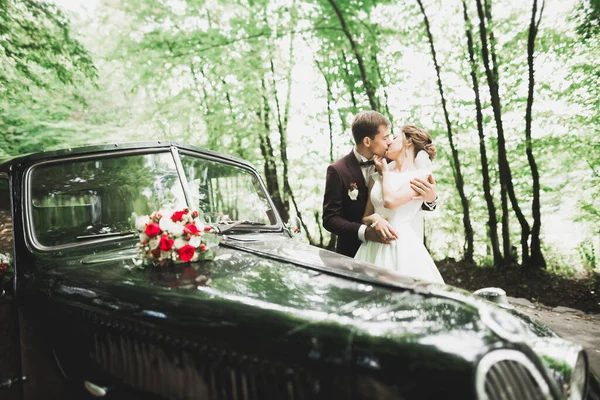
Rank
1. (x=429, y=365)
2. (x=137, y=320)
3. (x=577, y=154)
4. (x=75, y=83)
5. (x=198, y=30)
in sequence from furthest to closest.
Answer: (x=198, y=30) → (x=75, y=83) → (x=577, y=154) → (x=137, y=320) → (x=429, y=365)

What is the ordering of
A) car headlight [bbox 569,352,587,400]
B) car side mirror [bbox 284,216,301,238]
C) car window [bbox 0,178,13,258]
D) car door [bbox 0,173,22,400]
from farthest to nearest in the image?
car side mirror [bbox 284,216,301,238] < car window [bbox 0,178,13,258] < car door [bbox 0,173,22,400] < car headlight [bbox 569,352,587,400]

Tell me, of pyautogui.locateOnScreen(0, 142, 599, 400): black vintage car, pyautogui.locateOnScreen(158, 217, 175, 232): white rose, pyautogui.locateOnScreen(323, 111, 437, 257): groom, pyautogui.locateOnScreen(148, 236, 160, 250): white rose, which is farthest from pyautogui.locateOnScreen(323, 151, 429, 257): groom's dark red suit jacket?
pyautogui.locateOnScreen(148, 236, 160, 250): white rose

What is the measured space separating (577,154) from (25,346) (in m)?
8.63

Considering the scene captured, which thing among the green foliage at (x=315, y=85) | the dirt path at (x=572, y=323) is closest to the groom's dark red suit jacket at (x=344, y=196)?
the dirt path at (x=572, y=323)

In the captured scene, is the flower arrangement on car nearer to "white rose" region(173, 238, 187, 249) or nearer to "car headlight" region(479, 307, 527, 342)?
"white rose" region(173, 238, 187, 249)

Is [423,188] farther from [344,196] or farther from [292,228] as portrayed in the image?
Answer: [292,228]

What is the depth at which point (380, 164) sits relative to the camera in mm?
3043

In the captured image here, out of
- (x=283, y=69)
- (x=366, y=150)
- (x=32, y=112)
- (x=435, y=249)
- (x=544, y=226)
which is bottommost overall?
(x=435, y=249)

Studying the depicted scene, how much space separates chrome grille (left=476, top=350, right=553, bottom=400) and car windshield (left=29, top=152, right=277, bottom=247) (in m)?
1.76

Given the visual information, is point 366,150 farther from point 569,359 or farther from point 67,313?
point 67,313

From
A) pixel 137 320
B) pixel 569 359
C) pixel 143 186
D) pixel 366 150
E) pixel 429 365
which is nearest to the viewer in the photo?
pixel 429 365

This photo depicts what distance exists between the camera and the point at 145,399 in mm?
1469

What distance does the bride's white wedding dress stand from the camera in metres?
2.99

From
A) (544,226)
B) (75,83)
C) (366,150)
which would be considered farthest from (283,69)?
(366,150)
